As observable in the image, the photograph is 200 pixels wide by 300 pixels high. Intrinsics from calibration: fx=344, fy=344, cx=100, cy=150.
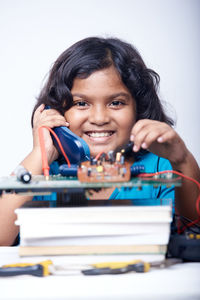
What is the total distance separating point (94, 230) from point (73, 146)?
493 mm

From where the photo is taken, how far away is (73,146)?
3.51 feet

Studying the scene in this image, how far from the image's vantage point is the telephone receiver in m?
1.05

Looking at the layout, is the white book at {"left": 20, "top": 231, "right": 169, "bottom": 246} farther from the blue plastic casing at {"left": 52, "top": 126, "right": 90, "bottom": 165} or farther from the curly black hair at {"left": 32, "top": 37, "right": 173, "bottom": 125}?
the curly black hair at {"left": 32, "top": 37, "right": 173, "bottom": 125}

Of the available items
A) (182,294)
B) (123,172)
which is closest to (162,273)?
(182,294)

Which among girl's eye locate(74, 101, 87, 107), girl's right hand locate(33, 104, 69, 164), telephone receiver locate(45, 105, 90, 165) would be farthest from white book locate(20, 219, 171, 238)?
girl's eye locate(74, 101, 87, 107)

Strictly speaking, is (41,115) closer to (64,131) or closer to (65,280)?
(64,131)

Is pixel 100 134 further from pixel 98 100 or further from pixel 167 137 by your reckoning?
pixel 167 137

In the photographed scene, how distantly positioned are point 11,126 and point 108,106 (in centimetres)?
56

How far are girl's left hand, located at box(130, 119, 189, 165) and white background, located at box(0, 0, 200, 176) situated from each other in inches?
29.8

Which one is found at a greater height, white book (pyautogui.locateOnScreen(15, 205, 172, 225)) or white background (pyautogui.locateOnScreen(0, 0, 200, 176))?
white background (pyautogui.locateOnScreen(0, 0, 200, 176))

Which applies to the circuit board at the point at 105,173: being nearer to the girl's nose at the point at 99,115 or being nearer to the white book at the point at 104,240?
the white book at the point at 104,240

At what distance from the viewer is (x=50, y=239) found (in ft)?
2.04

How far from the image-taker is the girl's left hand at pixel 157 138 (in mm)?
763

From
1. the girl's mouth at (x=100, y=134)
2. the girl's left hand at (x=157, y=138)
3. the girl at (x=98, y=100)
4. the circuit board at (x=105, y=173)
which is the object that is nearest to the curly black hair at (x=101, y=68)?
the girl at (x=98, y=100)
